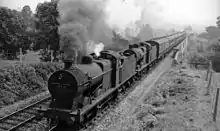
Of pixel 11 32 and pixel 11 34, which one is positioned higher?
pixel 11 32

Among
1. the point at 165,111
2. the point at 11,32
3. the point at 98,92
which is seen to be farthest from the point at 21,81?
the point at 165,111

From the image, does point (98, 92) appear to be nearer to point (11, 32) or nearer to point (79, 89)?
point (79, 89)

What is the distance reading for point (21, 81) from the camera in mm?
15312

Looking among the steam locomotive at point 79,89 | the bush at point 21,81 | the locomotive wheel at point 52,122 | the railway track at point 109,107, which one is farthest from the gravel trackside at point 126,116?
the bush at point 21,81

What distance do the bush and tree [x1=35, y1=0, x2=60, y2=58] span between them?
5.49 metres

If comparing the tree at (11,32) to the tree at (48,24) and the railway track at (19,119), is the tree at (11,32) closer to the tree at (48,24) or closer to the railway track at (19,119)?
the tree at (48,24)

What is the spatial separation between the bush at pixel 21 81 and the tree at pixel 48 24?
5490 millimetres

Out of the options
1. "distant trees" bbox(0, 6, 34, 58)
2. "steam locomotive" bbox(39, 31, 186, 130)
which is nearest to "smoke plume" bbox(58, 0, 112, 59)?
"steam locomotive" bbox(39, 31, 186, 130)

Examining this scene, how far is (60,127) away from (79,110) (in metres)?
1.78

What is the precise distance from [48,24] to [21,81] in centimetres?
874

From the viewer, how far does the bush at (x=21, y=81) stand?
14055 millimetres

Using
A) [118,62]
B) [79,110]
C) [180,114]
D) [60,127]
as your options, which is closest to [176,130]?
[180,114]

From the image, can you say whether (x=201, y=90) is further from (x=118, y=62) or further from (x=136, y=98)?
(x=118, y=62)

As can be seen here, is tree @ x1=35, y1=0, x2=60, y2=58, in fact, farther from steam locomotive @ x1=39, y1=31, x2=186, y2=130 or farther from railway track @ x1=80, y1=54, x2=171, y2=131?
steam locomotive @ x1=39, y1=31, x2=186, y2=130
